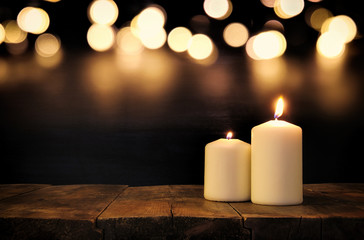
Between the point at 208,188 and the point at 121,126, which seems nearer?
the point at 208,188

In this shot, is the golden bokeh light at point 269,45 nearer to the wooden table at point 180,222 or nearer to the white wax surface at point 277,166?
the white wax surface at point 277,166

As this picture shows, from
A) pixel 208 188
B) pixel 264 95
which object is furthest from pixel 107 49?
pixel 208 188

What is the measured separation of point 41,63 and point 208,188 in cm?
72

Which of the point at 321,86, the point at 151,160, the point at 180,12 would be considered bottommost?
the point at 151,160

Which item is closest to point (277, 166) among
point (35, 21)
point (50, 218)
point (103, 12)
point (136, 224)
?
point (136, 224)

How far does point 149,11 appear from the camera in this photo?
1270mm

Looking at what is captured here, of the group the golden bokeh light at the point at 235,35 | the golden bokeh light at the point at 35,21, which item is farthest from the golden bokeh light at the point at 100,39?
the golden bokeh light at the point at 235,35

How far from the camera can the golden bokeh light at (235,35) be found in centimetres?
127

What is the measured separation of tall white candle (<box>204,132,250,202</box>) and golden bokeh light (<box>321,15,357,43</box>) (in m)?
0.67

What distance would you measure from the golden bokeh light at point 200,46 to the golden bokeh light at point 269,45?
141mm

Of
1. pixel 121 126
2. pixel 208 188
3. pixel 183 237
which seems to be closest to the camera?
pixel 183 237

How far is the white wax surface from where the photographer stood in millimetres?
761

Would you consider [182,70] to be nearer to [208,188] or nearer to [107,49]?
[107,49]

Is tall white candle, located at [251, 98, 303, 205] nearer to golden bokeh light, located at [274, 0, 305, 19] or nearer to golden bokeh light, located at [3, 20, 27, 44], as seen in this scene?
golden bokeh light, located at [274, 0, 305, 19]
